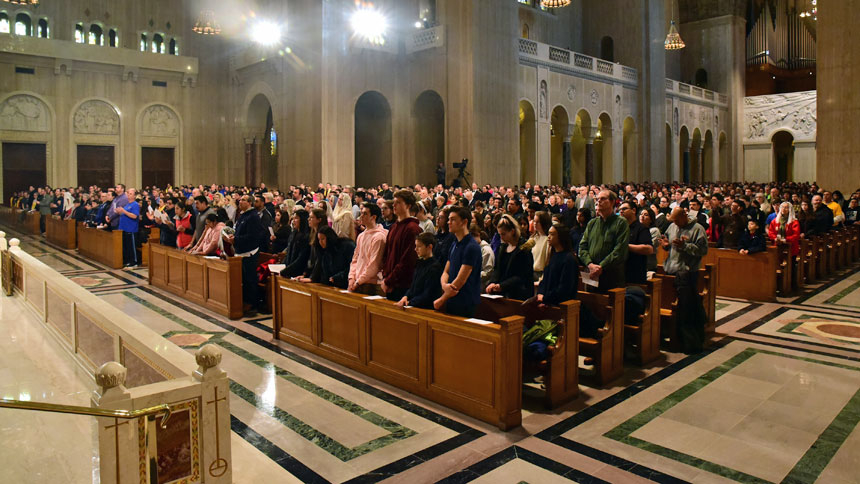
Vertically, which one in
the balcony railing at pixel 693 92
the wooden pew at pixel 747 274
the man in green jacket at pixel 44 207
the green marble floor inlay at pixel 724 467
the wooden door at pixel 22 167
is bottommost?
the green marble floor inlay at pixel 724 467

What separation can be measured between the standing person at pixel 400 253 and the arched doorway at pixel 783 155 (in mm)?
38188

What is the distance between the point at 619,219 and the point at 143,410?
4.85 metres

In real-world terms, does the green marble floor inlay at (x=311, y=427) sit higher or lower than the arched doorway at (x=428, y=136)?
lower

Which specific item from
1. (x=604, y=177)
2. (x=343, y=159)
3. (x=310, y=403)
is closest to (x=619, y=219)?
(x=310, y=403)

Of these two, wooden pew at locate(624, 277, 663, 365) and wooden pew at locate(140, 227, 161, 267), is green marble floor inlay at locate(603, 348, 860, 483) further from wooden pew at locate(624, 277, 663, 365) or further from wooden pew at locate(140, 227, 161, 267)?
wooden pew at locate(140, 227, 161, 267)

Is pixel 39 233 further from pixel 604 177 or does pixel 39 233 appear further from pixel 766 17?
pixel 766 17

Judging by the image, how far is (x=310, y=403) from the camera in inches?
212

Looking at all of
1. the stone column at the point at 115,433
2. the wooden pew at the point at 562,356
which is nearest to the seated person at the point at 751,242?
the wooden pew at the point at 562,356

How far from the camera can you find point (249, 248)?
29.4ft

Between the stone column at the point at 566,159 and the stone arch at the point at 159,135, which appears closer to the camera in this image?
the stone arch at the point at 159,135

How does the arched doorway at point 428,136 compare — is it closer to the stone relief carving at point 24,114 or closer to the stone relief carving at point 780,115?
the stone relief carving at point 24,114

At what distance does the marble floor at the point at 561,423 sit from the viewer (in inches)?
162

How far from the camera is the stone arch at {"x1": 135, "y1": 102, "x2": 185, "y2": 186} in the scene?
25.9 m

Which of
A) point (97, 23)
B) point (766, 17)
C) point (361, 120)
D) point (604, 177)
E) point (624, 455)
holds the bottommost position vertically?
point (624, 455)
